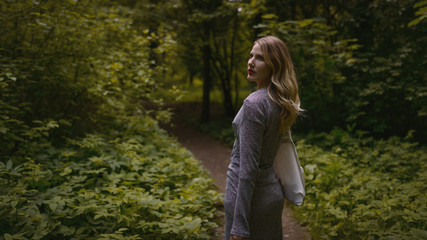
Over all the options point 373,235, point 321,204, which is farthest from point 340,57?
point 373,235

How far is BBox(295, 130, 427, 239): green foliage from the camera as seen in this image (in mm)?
3404

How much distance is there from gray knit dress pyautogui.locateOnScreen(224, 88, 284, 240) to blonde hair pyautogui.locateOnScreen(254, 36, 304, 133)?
0.05 m

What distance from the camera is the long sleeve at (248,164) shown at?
170cm

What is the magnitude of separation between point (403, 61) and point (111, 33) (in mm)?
8098

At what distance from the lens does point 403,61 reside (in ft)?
23.6

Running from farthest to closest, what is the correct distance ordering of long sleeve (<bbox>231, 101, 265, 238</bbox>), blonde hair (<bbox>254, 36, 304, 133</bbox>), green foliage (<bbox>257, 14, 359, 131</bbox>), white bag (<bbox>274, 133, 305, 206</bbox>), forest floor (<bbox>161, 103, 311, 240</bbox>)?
green foliage (<bbox>257, 14, 359, 131</bbox>)
forest floor (<bbox>161, 103, 311, 240</bbox>)
white bag (<bbox>274, 133, 305, 206</bbox>)
blonde hair (<bbox>254, 36, 304, 133</bbox>)
long sleeve (<bbox>231, 101, 265, 238</bbox>)

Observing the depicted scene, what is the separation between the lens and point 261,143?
1.77 m

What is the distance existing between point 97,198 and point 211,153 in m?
6.07

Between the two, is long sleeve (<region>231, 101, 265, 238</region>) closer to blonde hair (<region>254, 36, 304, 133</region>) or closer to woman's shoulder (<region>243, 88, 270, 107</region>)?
woman's shoulder (<region>243, 88, 270, 107</region>)

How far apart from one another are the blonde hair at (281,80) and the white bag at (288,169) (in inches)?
7.0

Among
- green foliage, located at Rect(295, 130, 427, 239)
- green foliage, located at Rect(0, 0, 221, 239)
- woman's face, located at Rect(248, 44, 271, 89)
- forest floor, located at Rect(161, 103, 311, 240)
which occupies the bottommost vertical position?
forest floor, located at Rect(161, 103, 311, 240)

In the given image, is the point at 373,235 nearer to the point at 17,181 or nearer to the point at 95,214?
the point at 95,214

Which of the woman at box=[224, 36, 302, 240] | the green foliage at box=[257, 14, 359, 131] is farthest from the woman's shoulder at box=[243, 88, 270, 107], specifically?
the green foliage at box=[257, 14, 359, 131]

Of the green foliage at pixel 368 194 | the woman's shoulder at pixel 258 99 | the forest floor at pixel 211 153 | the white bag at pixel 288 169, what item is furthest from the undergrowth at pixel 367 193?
the woman's shoulder at pixel 258 99
